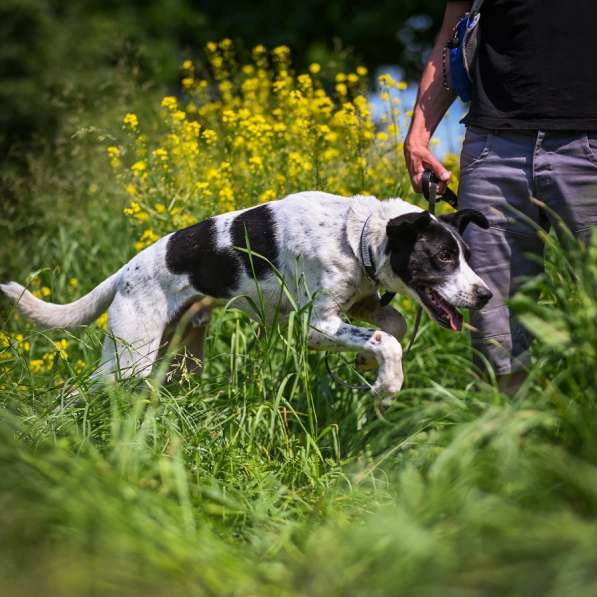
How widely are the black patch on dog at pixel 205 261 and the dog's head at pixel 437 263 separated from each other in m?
0.74

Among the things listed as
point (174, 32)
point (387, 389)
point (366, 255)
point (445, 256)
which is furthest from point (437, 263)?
point (174, 32)

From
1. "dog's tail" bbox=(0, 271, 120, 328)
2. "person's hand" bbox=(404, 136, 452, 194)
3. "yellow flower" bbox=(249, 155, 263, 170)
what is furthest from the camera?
"yellow flower" bbox=(249, 155, 263, 170)

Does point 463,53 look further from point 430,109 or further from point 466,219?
point 466,219

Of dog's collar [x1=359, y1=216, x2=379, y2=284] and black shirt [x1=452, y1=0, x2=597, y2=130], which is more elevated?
black shirt [x1=452, y1=0, x2=597, y2=130]

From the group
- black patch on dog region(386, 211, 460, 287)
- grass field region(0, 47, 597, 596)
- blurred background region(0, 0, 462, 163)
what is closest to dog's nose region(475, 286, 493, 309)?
black patch on dog region(386, 211, 460, 287)

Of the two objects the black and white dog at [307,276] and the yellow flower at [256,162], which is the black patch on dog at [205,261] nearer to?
the black and white dog at [307,276]

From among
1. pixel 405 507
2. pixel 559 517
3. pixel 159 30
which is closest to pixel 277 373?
pixel 405 507

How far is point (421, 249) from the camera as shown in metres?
3.98

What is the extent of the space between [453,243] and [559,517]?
1.84 meters

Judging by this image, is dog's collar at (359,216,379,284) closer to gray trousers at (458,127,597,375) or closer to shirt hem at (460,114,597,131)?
gray trousers at (458,127,597,375)

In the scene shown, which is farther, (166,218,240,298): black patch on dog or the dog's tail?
the dog's tail

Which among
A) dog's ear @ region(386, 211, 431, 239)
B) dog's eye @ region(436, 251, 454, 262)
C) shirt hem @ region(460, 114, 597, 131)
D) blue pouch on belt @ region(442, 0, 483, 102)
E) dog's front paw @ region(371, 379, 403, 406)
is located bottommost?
dog's front paw @ region(371, 379, 403, 406)

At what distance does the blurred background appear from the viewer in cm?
1508

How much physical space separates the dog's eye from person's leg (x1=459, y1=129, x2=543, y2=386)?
114 mm
